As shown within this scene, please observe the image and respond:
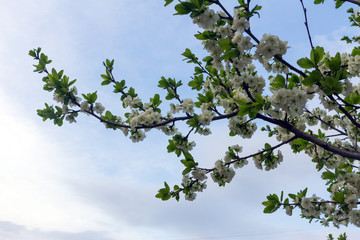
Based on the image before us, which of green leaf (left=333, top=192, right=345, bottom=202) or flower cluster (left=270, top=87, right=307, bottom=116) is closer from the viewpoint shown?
flower cluster (left=270, top=87, right=307, bottom=116)

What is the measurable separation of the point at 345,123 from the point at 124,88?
5.61m

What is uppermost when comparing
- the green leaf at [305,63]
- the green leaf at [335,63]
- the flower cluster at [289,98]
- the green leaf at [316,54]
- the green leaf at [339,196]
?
the green leaf at [316,54]

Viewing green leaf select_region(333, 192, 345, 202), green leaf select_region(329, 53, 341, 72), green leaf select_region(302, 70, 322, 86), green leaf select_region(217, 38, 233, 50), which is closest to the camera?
green leaf select_region(302, 70, 322, 86)

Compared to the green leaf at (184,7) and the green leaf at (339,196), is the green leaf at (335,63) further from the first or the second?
the green leaf at (339,196)

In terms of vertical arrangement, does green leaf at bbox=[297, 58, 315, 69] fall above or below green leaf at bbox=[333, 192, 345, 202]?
above

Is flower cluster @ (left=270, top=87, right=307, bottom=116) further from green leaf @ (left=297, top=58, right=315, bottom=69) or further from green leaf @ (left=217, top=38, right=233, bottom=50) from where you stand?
green leaf @ (left=217, top=38, right=233, bottom=50)

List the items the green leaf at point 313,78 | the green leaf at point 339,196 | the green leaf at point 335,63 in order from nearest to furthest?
the green leaf at point 313,78
the green leaf at point 335,63
the green leaf at point 339,196

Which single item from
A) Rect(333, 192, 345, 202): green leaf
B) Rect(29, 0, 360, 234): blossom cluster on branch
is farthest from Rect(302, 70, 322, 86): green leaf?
Rect(333, 192, 345, 202): green leaf

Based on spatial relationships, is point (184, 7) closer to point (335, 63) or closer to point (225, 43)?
point (225, 43)

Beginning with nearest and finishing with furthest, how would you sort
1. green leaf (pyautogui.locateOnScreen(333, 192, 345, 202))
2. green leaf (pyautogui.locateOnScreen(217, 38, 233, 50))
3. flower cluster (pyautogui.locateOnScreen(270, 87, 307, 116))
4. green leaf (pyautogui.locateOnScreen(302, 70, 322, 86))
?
green leaf (pyautogui.locateOnScreen(302, 70, 322, 86)) → flower cluster (pyautogui.locateOnScreen(270, 87, 307, 116)) → green leaf (pyautogui.locateOnScreen(217, 38, 233, 50)) → green leaf (pyautogui.locateOnScreen(333, 192, 345, 202))

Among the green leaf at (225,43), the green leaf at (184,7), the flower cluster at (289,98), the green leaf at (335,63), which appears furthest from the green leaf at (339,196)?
the green leaf at (184,7)

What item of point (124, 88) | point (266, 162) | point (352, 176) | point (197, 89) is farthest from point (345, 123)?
point (124, 88)

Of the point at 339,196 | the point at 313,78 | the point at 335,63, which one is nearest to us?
the point at 313,78

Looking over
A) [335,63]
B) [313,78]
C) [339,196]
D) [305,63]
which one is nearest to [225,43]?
[305,63]
